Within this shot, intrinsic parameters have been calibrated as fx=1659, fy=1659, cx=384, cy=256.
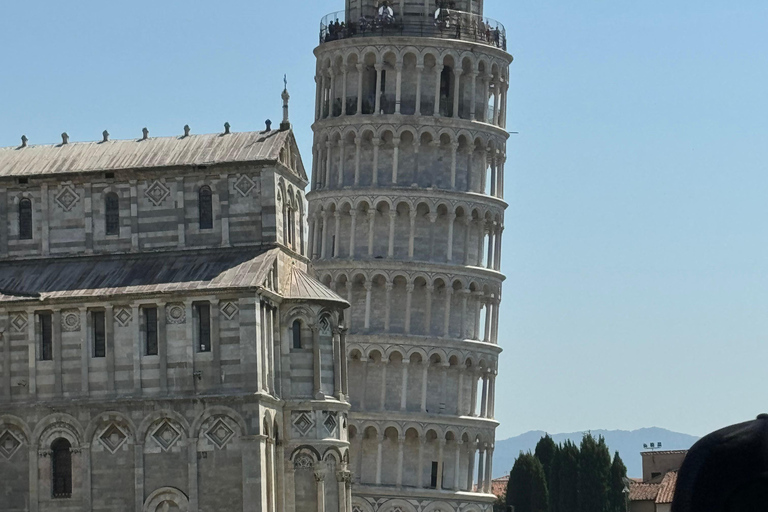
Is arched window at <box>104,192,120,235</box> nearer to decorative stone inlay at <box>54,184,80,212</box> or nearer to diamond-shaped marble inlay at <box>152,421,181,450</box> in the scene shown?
decorative stone inlay at <box>54,184,80,212</box>

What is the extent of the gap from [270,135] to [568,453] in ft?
130

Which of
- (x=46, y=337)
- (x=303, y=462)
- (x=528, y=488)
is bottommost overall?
(x=528, y=488)

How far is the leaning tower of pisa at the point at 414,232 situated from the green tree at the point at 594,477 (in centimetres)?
547

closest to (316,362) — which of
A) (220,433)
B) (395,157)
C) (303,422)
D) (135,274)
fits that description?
(303,422)

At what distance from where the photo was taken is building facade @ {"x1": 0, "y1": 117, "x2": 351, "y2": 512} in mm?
59062

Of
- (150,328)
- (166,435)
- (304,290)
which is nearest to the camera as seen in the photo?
(166,435)

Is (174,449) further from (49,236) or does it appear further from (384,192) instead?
(384,192)

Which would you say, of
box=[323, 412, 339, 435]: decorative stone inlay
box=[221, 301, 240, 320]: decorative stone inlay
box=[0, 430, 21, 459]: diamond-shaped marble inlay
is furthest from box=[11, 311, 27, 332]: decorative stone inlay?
box=[323, 412, 339, 435]: decorative stone inlay

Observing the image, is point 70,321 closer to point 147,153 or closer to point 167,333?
point 167,333

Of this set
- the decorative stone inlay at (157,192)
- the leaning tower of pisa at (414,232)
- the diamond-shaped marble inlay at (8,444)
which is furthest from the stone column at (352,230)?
the diamond-shaped marble inlay at (8,444)

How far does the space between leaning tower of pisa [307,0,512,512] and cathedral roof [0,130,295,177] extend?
29.8m

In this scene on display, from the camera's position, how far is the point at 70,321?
2420 inches

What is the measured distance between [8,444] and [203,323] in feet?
28.8

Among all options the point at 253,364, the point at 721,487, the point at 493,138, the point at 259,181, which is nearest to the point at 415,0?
the point at 493,138
